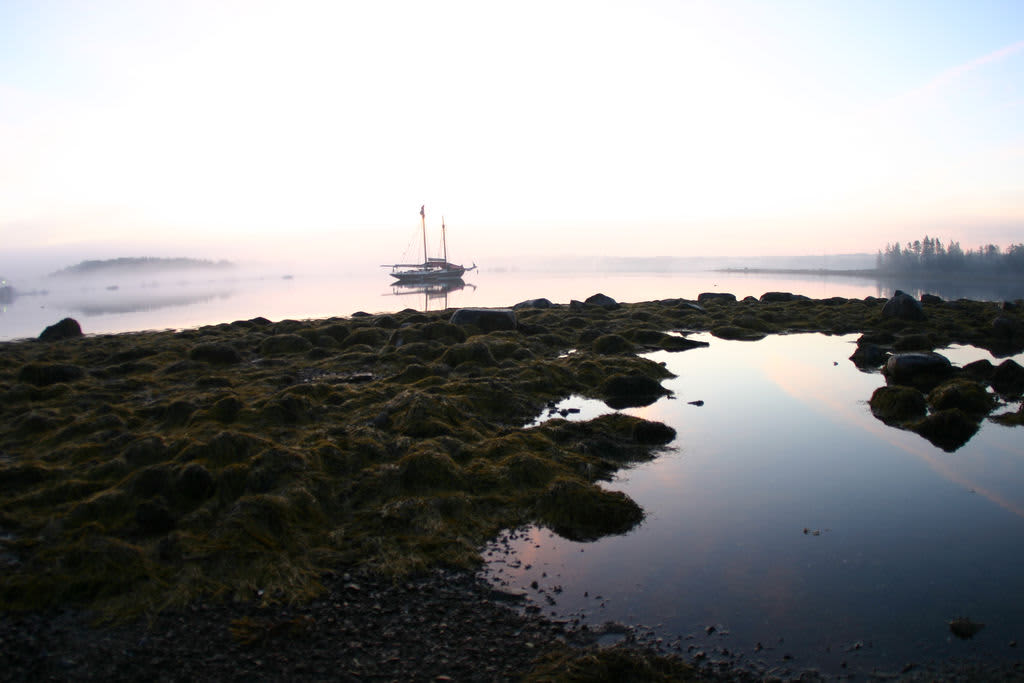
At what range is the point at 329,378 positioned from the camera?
18516 mm

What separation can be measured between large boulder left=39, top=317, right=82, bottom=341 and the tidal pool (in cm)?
3393

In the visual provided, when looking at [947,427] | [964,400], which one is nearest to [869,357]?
[964,400]

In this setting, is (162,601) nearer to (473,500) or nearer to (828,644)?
(473,500)

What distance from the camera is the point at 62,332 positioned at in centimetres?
3275

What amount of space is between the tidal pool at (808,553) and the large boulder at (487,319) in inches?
582

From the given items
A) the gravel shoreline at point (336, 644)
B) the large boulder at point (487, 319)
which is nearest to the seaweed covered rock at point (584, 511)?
the gravel shoreline at point (336, 644)

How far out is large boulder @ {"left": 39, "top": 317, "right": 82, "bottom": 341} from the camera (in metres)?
32.2

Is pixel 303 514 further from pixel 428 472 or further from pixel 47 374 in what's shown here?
pixel 47 374

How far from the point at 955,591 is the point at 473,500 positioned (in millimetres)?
5951

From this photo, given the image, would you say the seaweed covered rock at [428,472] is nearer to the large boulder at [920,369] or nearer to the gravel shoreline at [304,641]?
the gravel shoreline at [304,641]

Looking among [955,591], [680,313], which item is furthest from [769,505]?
[680,313]

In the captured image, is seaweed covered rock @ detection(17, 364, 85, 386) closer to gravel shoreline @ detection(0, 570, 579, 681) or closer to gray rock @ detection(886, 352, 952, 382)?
gravel shoreline @ detection(0, 570, 579, 681)

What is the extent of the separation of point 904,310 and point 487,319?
69.1ft

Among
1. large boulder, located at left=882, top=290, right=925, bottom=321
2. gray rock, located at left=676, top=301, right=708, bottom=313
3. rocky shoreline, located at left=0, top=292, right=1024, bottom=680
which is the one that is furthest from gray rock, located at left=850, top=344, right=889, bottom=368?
gray rock, located at left=676, top=301, right=708, bottom=313
